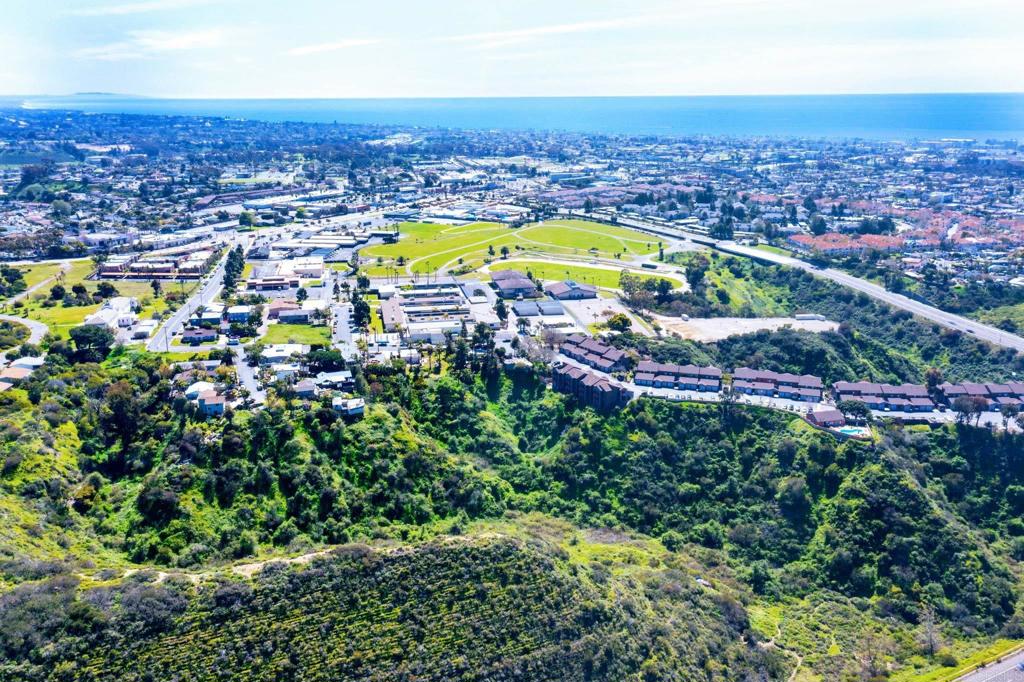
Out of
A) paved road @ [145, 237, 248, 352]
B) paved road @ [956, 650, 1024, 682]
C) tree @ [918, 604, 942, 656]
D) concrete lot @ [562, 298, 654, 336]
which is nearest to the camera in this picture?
paved road @ [956, 650, 1024, 682]

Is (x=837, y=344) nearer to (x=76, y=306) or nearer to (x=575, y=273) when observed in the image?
(x=575, y=273)

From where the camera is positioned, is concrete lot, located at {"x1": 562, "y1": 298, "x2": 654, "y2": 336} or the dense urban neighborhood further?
concrete lot, located at {"x1": 562, "y1": 298, "x2": 654, "y2": 336}

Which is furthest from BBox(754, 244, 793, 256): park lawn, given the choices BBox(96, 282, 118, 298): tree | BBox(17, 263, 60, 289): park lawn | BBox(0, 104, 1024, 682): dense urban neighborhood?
BBox(17, 263, 60, 289): park lawn

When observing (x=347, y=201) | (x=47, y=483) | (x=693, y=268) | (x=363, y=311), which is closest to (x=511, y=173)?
(x=347, y=201)

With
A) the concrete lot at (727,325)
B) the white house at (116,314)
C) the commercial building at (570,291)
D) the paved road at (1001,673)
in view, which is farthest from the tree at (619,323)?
the white house at (116,314)

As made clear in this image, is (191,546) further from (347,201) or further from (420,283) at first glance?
(347,201)

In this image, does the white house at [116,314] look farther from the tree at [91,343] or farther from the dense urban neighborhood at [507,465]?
the tree at [91,343]

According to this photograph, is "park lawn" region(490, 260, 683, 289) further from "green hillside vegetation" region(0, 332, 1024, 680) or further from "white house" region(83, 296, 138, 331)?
"white house" region(83, 296, 138, 331)
